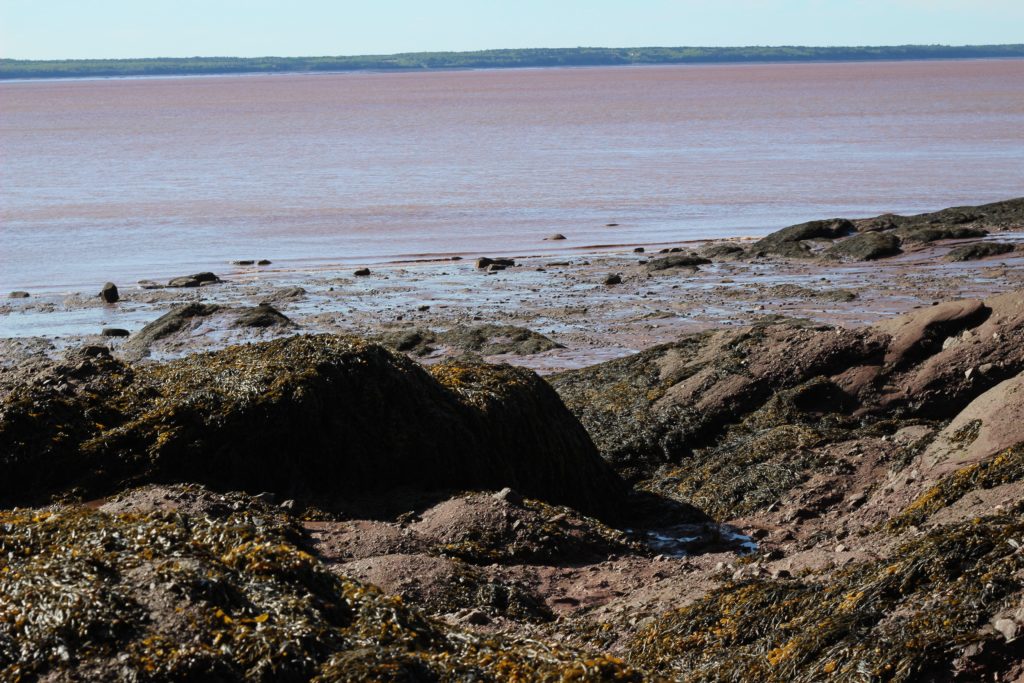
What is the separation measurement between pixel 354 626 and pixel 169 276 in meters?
20.9

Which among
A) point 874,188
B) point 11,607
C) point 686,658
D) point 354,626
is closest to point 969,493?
point 686,658

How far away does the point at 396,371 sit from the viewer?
974 cm

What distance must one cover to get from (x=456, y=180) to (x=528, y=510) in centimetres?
3682

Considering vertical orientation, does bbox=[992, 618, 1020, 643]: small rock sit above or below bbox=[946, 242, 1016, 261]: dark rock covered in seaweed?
above

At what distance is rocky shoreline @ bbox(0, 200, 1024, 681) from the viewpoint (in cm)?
517

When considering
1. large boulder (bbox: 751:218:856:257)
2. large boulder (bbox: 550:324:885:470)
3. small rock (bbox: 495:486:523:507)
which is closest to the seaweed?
small rock (bbox: 495:486:523:507)

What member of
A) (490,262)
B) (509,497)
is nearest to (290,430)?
(509,497)

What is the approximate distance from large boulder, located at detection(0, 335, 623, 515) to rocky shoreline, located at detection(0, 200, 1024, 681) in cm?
3

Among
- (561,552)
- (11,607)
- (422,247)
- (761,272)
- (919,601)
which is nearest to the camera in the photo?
(11,607)

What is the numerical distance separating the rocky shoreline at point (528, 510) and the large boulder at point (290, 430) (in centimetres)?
3

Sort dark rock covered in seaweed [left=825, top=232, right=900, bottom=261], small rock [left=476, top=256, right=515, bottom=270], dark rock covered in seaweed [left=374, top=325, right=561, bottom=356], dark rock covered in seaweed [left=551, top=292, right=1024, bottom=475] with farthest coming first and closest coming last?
small rock [left=476, top=256, right=515, bottom=270]
dark rock covered in seaweed [left=825, top=232, right=900, bottom=261]
dark rock covered in seaweed [left=374, top=325, right=561, bottom=356]
dark rock covered in seaweed [left=551, top=292, right=1024, bottom=475]

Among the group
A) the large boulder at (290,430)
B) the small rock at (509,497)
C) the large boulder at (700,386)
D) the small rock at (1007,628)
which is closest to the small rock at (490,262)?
the large boulder at (700,386)

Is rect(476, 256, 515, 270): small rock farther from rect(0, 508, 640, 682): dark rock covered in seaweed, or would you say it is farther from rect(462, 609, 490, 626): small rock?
rect(0, 508, 640, 682): dark rock covered in seaweed

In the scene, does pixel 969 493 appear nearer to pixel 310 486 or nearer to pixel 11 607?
pixel 310 486
